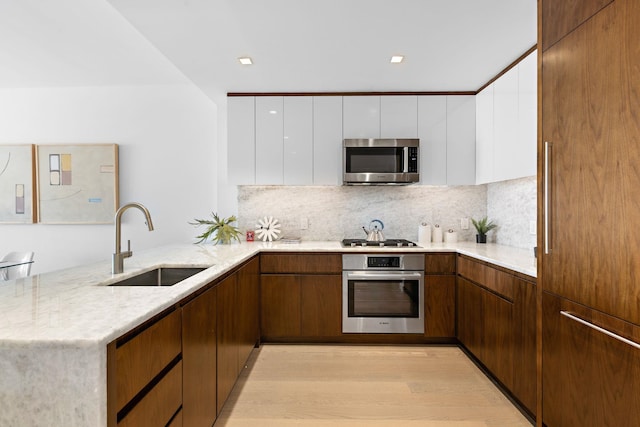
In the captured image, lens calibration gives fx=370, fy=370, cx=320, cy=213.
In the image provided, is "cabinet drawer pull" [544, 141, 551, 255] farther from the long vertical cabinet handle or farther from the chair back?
the chair back

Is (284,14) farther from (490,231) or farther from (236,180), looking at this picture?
(490,231)

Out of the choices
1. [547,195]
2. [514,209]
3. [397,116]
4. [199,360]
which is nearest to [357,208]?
[397,116]

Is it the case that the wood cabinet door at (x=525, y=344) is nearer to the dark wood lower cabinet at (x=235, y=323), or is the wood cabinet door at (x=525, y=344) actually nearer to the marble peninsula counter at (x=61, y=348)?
the dark wood lower cabinet at (x=235, y=323)

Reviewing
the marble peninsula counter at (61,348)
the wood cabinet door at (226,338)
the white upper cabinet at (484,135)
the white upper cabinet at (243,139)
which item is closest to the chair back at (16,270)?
the wood cabinet door at (226,338)

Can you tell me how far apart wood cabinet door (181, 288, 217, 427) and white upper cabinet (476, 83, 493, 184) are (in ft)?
8.53

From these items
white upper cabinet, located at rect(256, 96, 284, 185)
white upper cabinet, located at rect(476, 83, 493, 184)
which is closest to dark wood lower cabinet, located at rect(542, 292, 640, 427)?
white upper cabinet, located at rect(476, 83, 493, 184)

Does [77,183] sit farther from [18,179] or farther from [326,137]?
[326,137]

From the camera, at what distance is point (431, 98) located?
3555 mm

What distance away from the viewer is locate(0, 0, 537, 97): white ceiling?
2.14m

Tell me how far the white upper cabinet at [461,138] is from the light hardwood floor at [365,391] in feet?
5.27

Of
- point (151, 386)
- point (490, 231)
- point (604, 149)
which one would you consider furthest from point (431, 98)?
point (151, 386)

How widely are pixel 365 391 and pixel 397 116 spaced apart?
7.93ft

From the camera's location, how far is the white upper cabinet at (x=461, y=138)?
3.56 meters

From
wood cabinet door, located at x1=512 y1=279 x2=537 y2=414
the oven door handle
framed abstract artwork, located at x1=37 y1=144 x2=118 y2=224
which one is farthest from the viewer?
framed abstract artwork, located at x1=37 y1=144 x2=118 y2=224
